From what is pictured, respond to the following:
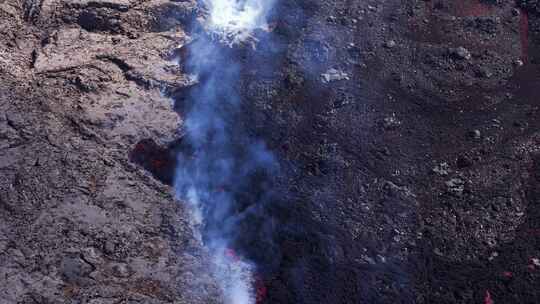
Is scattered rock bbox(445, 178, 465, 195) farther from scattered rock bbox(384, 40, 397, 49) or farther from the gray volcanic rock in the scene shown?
the gray volcanic rock

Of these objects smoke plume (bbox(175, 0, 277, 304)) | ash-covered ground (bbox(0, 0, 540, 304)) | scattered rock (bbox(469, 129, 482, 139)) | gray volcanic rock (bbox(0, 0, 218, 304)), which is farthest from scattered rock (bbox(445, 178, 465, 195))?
gray volcanic rock (bbox(0, 0, 218, 304))

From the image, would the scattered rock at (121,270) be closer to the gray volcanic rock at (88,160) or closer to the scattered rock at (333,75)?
the gray volcanic rock at (88,160)

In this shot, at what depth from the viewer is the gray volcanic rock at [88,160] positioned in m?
8.38

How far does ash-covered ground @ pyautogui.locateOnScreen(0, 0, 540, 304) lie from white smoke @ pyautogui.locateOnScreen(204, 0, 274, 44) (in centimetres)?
40

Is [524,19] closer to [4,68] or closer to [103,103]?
[103,103]

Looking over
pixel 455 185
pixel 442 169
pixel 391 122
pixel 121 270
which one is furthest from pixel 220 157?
pixel 455 185

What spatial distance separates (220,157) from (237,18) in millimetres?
4440

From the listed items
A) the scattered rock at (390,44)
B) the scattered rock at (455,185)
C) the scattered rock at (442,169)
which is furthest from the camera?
the scattered rock at (390,44)

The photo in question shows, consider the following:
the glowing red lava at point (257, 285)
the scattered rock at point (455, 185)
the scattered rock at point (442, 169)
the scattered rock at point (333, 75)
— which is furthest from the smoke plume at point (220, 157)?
the scattered rock at point (455, 185)

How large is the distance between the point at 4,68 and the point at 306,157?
22.6 ft

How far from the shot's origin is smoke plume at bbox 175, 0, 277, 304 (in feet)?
29.8

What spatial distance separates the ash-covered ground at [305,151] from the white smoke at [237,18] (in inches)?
15.8

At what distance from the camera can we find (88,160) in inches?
386

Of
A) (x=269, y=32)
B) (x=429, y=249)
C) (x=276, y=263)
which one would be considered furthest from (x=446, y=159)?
(x=269, y=32)
